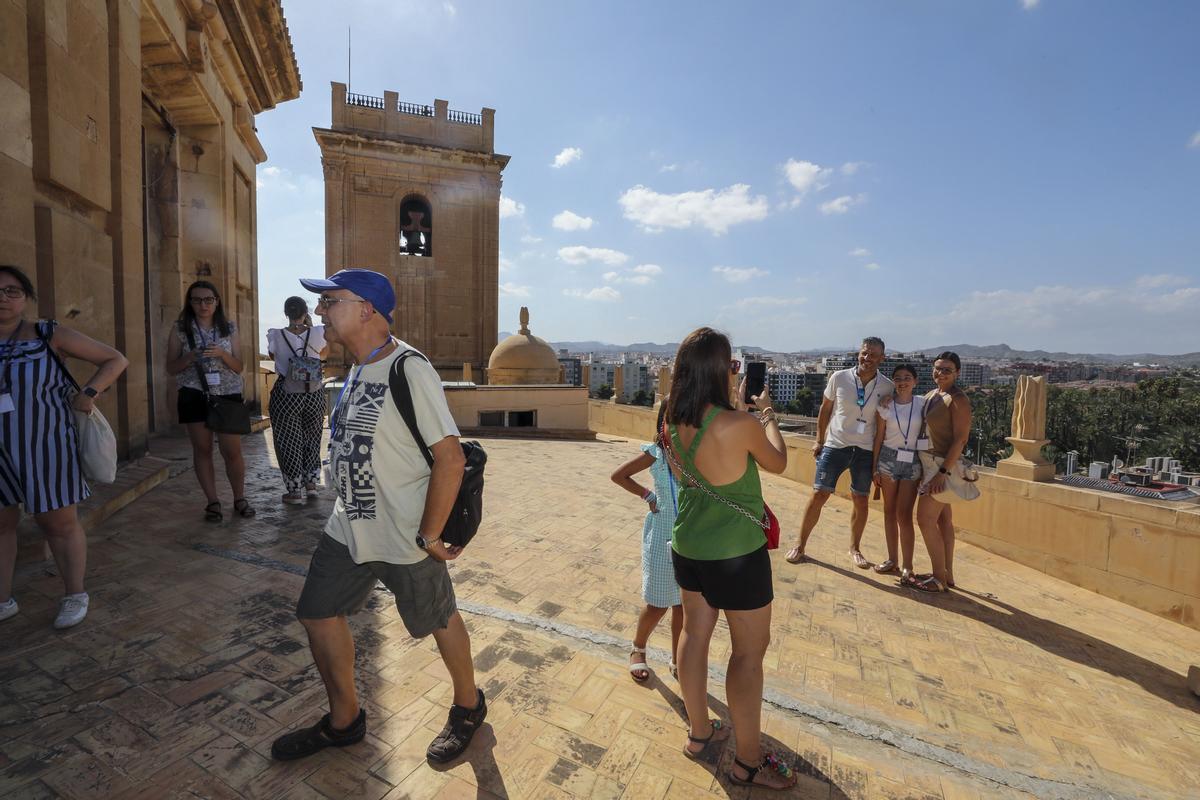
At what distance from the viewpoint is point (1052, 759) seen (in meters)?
2.46

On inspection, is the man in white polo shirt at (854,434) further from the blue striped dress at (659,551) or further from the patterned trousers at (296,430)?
the patterned trousers at (296,430)

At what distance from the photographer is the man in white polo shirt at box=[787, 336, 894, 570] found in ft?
15.2

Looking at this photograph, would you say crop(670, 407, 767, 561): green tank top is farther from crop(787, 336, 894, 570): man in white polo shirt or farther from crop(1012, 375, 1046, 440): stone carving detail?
crop(1012, 375, 1046, 440): stone carving detail

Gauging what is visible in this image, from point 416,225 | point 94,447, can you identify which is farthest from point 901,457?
point 416,225

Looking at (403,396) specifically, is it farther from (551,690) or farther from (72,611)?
(72,611)

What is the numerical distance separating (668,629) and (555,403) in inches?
505

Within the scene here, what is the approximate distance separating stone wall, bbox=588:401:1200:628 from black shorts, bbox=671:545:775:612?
4.29 meters

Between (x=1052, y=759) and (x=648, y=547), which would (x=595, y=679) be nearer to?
(x=648, y=547)

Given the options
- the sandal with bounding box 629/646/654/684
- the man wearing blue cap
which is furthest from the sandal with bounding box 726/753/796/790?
the man wearing blue cap

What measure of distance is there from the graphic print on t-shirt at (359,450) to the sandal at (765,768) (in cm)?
169

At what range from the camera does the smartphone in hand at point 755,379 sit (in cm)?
253

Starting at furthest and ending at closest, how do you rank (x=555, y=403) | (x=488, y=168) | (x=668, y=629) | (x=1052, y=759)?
(x=488, y=168) < (x=555, y=403) < (x=668, y=629) < (x=1052, y=759)

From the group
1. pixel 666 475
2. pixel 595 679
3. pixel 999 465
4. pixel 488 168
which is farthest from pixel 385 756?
pixel 488 168

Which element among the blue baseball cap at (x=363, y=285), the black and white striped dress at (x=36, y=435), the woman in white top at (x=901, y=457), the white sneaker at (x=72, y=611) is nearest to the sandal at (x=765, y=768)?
the blue baseball cap at (x=363, y=285)
